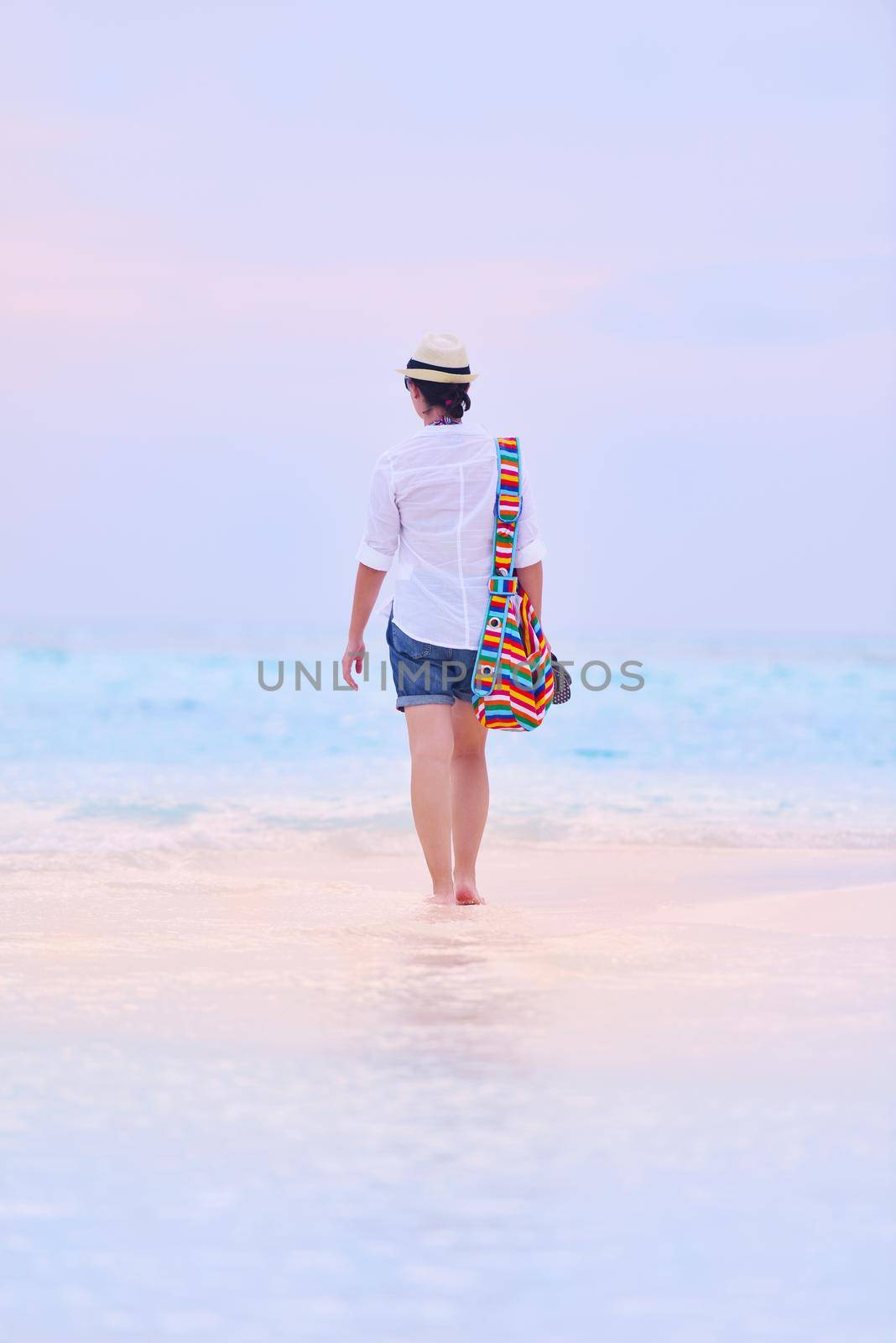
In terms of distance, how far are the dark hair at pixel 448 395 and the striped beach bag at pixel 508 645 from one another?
15 cm

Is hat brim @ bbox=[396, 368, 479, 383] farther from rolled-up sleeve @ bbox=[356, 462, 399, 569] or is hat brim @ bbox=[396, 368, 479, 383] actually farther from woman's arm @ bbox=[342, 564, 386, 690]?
woman's arm @ bbox=[342, 564, 386, 690]

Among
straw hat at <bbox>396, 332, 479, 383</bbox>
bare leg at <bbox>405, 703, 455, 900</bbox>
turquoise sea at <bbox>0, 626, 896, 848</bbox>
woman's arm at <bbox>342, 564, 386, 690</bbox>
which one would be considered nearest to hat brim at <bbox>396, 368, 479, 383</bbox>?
straw hat at <bbox>396, 332, 479, 383</bbox>

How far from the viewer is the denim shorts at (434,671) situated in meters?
3.54

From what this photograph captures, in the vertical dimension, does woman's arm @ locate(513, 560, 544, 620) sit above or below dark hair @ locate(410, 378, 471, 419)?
below

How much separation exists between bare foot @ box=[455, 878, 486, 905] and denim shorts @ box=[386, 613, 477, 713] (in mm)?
524

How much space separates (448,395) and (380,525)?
1.27 ft

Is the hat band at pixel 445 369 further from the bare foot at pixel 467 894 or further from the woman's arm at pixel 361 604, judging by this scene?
the bare foot at pixel 467 894

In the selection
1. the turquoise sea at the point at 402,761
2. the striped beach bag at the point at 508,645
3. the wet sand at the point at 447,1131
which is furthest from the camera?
the turquoise sea at the point at 402,761

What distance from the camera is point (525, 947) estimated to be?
2.80 m

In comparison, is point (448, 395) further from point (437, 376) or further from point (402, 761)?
point (402, 761)

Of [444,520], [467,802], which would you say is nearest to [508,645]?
[444,520]

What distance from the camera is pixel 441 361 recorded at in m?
3.55

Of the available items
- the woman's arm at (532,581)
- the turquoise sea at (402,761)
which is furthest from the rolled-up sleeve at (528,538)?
the turquoise sea at (402,761)

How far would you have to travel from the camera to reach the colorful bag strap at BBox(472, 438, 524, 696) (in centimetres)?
352
